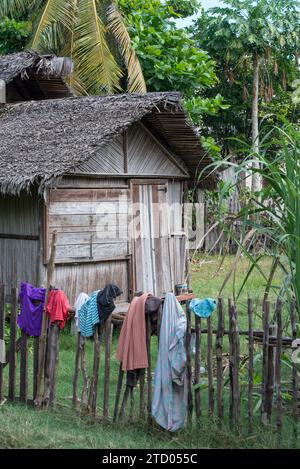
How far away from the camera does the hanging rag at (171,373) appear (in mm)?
5828

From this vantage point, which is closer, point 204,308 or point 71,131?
point 204,308

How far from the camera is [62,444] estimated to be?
5.20 m

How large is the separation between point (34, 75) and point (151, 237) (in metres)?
4.08

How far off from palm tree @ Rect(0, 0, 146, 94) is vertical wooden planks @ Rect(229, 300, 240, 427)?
11446mm

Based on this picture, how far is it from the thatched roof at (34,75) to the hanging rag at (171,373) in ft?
26.3

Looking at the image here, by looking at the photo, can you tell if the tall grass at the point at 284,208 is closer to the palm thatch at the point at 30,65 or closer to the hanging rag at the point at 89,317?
the hanging rag at the point at 89,317

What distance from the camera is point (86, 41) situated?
16.7 metres

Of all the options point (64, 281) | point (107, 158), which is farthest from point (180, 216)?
point (64, 281)

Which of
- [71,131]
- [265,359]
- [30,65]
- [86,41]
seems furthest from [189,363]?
[86,41]

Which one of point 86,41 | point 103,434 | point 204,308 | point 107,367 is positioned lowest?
point 103,434

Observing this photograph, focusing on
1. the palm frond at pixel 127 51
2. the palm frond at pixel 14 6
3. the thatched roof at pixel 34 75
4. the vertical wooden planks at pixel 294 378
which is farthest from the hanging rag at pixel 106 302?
the palm frond at pixel 14 6

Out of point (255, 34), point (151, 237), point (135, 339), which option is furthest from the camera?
point (255, 34)

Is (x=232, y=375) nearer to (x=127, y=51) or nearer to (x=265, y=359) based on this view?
(x=265, y=359)

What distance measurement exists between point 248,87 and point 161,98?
14987mm
